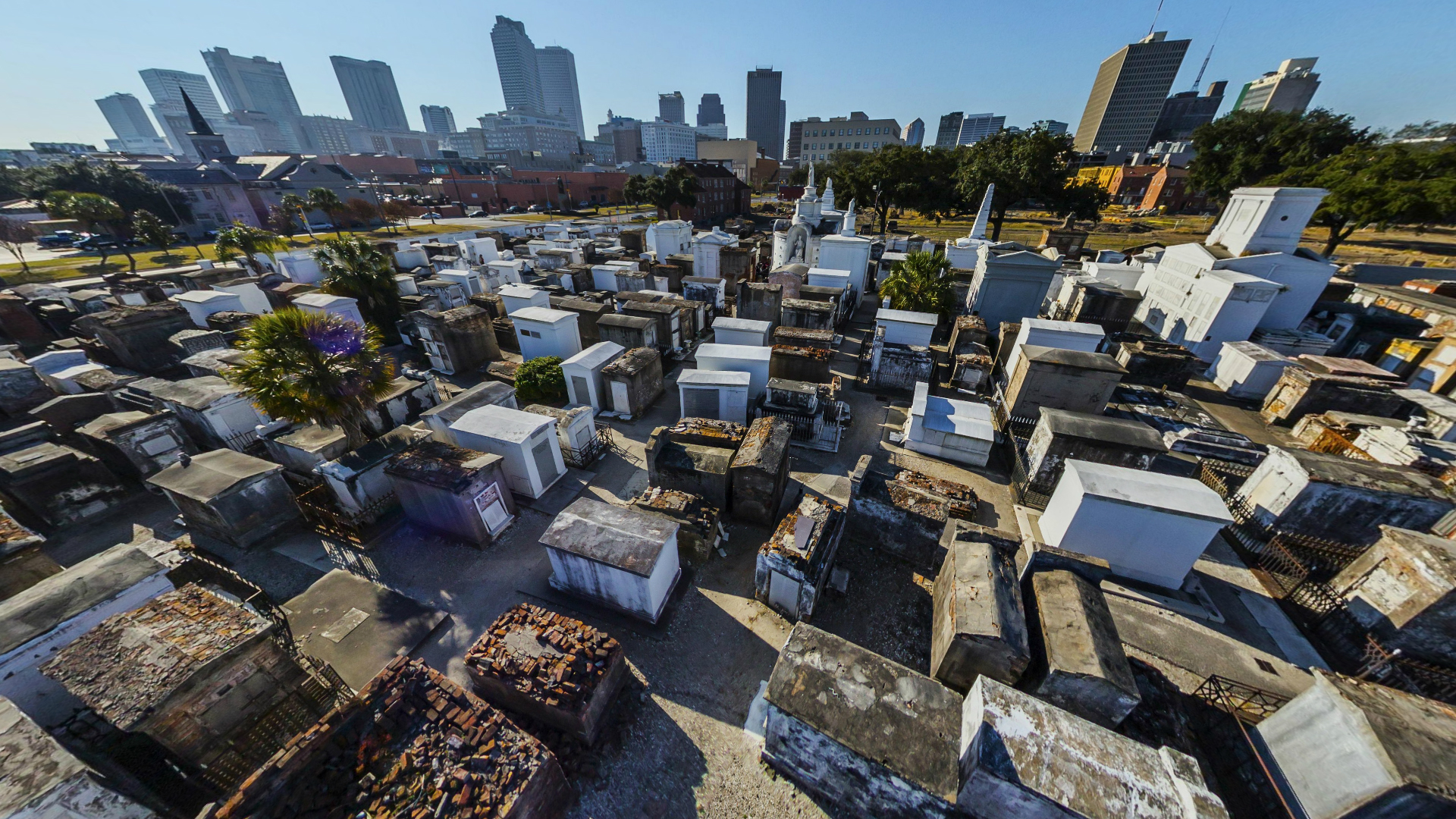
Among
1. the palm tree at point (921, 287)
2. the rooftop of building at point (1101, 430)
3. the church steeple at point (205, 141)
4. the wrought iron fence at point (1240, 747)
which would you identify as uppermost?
the church steeple at point (205, 141)

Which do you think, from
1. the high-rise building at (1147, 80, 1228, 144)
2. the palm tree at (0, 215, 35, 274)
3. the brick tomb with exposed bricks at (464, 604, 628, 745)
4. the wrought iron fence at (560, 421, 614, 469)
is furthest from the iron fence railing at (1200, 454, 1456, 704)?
the high-rise building at (1147, 80, 1228, 144)

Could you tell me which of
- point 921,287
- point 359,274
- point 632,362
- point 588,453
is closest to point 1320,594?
point 921,287

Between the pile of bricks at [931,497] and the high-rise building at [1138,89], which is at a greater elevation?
the high-rise building at [1138,89]

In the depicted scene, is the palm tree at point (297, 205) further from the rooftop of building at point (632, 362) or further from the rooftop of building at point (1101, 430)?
the rooftop of building at point (1101, 430)

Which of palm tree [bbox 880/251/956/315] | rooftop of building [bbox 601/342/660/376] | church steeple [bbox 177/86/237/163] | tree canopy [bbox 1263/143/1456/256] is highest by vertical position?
church steeple [bbox 177/86/237/163]

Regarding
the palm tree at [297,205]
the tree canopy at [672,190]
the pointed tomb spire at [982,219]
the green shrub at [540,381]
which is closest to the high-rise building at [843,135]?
the tree canopy at [672,190]

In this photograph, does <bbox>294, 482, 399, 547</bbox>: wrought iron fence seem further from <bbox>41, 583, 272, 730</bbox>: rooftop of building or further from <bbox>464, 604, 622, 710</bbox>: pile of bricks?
<bbox>464, 604, 622, 710</bbox>: pile of bricks

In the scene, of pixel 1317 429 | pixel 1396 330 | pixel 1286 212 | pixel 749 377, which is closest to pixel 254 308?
pixel 749 377
